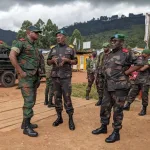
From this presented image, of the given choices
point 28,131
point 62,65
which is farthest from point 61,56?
point 28,131

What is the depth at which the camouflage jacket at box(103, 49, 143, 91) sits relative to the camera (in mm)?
3982

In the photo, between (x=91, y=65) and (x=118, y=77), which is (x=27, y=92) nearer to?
(x=118, y=77)

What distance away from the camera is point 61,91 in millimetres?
4707

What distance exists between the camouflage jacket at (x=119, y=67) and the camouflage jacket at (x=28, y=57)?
1.35 m

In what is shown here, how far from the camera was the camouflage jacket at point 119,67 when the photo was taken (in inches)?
157

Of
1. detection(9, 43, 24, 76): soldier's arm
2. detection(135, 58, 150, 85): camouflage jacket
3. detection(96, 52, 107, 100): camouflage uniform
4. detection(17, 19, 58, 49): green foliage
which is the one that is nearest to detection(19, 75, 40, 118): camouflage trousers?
detection(9, 43, 24, 76): soldier's arm

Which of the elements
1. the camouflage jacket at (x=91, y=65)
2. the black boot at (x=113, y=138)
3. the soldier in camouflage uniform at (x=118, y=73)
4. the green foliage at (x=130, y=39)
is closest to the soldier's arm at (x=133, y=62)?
the soldier in camouflage uniform at (x=118, y=73)

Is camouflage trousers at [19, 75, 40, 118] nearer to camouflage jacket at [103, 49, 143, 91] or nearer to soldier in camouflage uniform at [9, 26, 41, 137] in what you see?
soldier in camouflage uniform at [9, 26, 41, 137]

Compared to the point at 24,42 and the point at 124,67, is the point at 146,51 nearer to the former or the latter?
the point at 124,67

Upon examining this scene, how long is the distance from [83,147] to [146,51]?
3.17 m

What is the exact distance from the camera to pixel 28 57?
4.16 meters

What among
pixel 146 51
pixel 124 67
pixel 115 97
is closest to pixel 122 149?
pixel 115 97

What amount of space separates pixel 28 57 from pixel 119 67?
1.62 metres

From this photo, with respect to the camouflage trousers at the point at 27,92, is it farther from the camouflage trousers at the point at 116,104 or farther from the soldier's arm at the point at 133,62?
the soldier's arm at the point at 133,62
